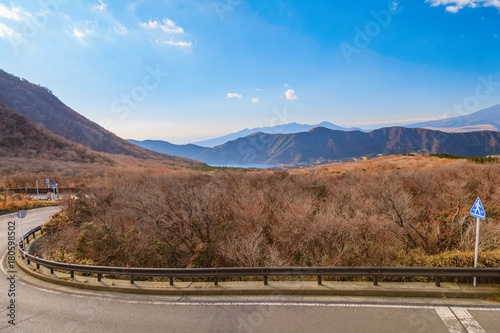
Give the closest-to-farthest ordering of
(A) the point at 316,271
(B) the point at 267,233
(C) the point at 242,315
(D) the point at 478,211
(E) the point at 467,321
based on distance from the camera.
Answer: (E) the point at 467,321 → (C) the point at 242,315 → (D) the point at 478,211 → (A) the point at 316,271 → (B) the point at 267,233

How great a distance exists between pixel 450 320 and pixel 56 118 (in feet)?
643

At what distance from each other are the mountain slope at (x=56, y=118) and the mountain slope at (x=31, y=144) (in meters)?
47.3

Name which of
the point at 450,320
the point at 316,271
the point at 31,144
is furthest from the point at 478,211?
the point at 31,144

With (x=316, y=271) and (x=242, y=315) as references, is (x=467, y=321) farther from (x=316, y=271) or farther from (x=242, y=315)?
(x=242, y=315)

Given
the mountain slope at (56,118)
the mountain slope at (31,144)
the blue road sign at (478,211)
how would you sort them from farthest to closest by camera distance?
the mountain slope at (56,118) → the mountain slope at (31,144) → the blue road sign at (478,211)

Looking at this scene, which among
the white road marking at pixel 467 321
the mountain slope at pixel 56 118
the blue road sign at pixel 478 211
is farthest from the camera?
the mountain slope at pixel 56 118

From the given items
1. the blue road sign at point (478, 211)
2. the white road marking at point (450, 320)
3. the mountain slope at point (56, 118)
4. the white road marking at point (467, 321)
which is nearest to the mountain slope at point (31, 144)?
the mountain slope at point (56, 118)

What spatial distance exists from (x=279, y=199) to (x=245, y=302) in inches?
588

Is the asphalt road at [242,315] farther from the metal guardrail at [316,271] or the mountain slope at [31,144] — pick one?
the mountain slope at [31,144]

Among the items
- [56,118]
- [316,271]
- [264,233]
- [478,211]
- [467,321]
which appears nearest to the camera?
[467,321]

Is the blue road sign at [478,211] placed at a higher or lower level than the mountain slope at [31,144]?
lower

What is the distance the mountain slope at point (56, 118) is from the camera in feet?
465

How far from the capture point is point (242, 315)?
703cm

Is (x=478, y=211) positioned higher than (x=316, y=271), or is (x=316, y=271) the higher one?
(x=478, y=211)
